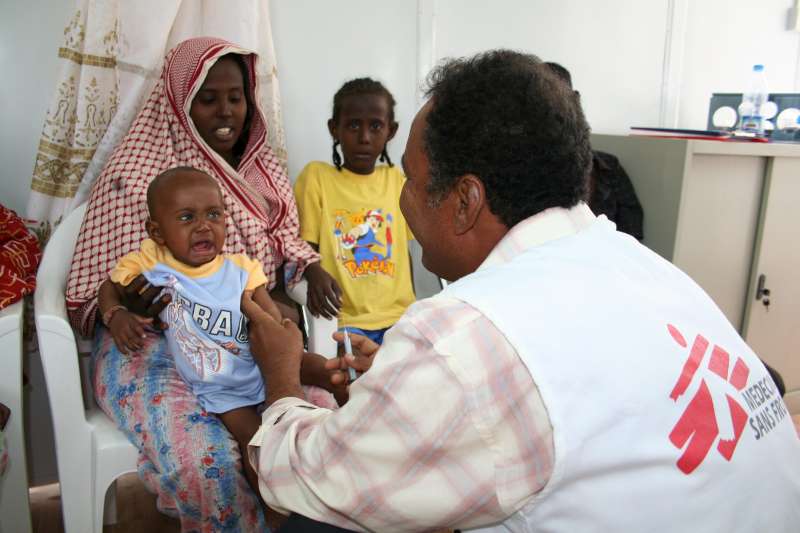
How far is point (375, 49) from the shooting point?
2.64m

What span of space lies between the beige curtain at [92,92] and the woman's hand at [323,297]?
823mm

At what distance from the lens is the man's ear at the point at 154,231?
1594 mm

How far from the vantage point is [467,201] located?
96cm

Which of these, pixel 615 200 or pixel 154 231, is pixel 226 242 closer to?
pixel 154 231

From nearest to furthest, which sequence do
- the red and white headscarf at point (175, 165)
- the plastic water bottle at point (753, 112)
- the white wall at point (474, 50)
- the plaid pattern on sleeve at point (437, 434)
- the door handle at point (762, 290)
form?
the plaid pattern on sleeve at point (437, 434), the red and white headscarf at point (175, 165), the white wall at point (474, 50), the door handle at point (762, 290), the plastic water bottle at point (753, 112)

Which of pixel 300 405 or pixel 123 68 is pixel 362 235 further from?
pixel 300 405

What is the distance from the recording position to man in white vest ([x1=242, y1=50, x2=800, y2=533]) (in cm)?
71

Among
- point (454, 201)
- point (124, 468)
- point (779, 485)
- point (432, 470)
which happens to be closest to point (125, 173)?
point (124, 468)

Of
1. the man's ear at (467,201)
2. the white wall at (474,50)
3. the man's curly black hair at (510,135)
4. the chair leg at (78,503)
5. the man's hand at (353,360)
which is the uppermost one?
the white wall at (474,50)

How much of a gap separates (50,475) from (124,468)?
100 centimetres

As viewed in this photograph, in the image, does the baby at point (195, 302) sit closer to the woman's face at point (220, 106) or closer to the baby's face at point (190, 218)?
the baby's face at point (190, 218)

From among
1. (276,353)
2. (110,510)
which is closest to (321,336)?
(276,353)

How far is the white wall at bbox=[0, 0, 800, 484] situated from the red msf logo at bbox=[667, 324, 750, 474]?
2039mm

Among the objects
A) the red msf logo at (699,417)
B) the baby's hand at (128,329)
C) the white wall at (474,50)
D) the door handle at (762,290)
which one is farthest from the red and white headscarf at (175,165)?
the door handle at (762,290)
